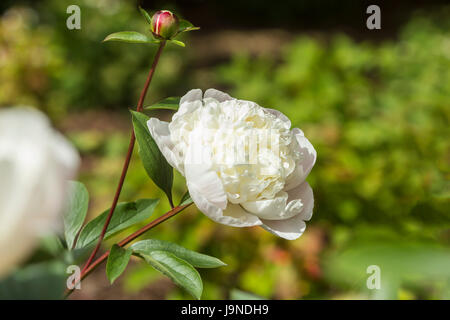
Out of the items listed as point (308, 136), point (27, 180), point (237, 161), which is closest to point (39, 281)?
point (27, 180)

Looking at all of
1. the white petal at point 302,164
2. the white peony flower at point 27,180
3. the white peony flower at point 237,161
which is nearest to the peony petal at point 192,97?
the white peony flower at point 237,161

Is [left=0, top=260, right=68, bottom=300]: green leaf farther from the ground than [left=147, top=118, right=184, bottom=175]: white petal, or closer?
closer

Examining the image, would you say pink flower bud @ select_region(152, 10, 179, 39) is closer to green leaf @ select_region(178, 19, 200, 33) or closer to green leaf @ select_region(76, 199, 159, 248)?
green leaf @ select_region(178, 19, 200, 33)

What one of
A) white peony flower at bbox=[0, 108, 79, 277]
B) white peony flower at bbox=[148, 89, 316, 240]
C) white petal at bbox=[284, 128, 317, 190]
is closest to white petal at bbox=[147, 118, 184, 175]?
white peony flower at bbox=[148, 89, 316, 240]

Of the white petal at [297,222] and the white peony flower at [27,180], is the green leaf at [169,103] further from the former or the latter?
the white peony flower at [27,180]

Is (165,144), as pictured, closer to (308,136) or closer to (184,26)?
(184,26)

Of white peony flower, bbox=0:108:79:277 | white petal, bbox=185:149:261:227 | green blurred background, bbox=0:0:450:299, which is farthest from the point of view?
green blurred background, bbox=0:0:450:299
